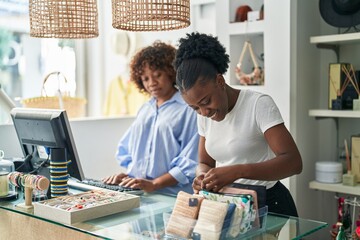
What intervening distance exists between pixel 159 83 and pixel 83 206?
1.06 m

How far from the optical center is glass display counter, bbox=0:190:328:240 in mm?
1302

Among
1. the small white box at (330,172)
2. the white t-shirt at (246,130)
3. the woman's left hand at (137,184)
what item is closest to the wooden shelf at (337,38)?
the small white box at (330,172)

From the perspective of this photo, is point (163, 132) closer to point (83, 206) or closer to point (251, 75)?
point (251, 75)

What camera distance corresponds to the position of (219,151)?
1.83m

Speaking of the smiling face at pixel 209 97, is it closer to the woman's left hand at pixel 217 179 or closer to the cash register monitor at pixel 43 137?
the woman's left hand at pixel 217 179

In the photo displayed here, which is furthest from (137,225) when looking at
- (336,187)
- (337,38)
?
(337,38)

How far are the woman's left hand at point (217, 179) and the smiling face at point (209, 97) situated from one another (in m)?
0.28

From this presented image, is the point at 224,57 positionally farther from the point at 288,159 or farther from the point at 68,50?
the point at 68,50

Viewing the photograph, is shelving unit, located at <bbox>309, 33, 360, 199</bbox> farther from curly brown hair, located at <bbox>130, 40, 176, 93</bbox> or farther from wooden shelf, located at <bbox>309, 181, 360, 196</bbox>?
curly brown hair, located at <bbox>130, 40, 176, 93</bbox>

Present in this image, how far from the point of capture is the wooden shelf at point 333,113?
7.99 ft

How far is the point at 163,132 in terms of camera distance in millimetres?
2416

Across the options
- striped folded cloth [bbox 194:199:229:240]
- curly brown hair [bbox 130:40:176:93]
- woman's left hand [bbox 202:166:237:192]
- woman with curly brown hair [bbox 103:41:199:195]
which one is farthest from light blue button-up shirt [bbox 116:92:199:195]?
striped folded cloth [bbox 194:199:229:240]

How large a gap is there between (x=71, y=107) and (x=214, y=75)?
1.92 m

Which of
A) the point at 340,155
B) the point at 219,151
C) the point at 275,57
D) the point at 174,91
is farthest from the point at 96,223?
the point at 340,155
